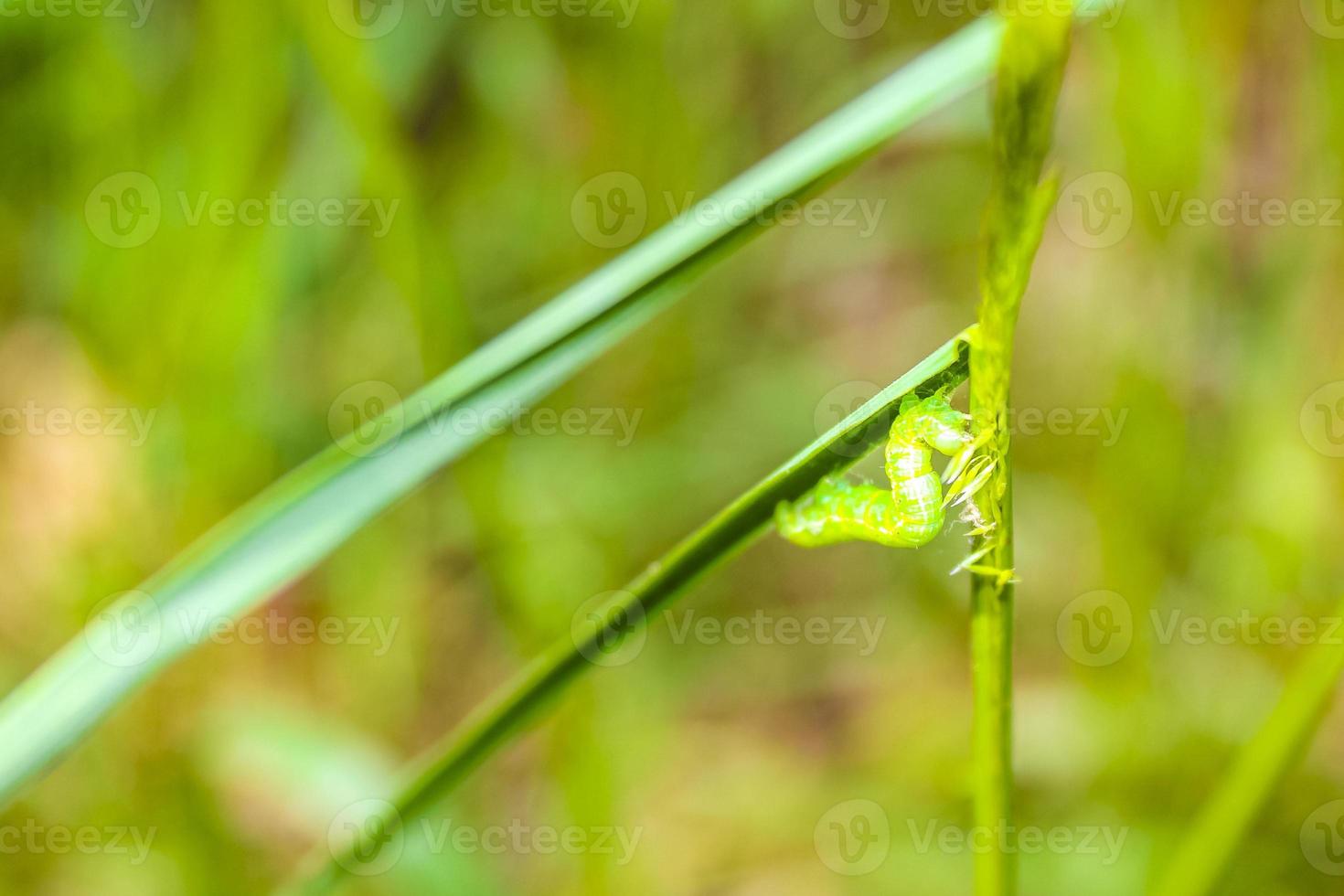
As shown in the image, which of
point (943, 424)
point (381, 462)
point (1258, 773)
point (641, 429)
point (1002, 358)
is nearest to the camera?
point (1002, 358)

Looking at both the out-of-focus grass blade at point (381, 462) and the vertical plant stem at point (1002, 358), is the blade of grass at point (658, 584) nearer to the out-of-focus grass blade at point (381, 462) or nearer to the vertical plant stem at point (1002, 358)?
the vertical plant stem at point (1002, 358)

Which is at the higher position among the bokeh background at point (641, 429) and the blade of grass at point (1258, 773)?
the bokeh background at point (641, 429)

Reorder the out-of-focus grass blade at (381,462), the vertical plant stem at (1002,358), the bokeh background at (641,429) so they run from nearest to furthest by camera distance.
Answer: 1. the vertical plant stem at (1002,358)
2. the out-of-focus grass blade at (381,462)
3. the bokeh background at (641,429)

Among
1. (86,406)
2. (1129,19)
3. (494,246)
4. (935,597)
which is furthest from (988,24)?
(86,406)

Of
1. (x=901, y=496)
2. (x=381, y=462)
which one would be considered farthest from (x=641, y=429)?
(x=901, y=496)

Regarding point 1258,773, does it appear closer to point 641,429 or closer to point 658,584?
point 658,584

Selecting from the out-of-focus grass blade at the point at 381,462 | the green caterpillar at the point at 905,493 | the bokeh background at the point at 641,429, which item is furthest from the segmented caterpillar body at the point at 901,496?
the bokeh background at the point at 641,429
